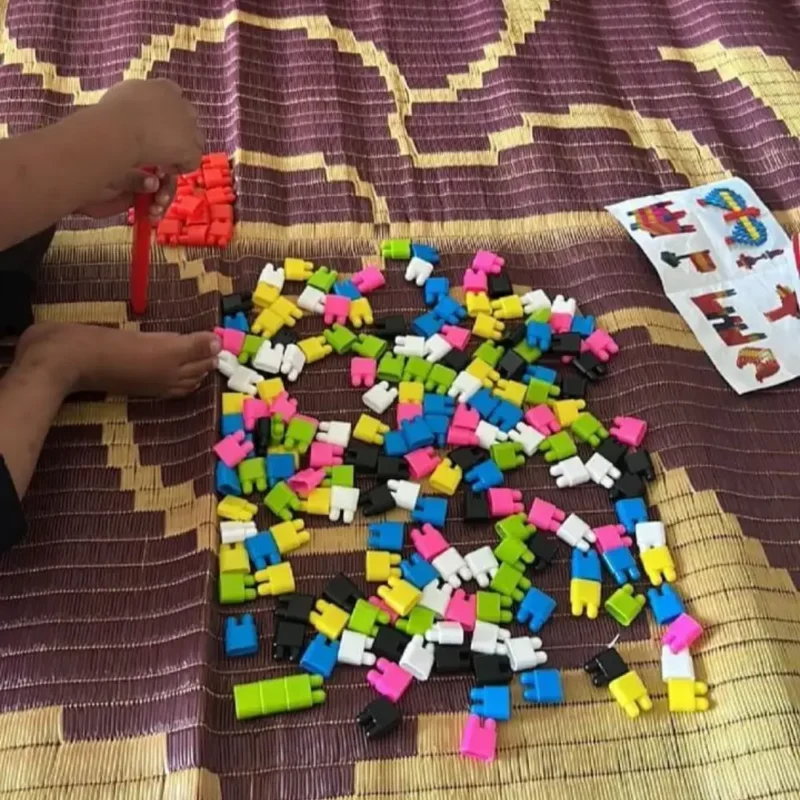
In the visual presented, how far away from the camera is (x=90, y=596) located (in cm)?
80

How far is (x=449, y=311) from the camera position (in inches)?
40.4

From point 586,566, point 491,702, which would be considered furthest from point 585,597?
point 491,702

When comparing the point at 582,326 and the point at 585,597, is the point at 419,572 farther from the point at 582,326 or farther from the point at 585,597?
the point at 582,326

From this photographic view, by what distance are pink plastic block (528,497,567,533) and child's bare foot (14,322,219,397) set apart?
0.35m

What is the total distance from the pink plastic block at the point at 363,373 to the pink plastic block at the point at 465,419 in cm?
10

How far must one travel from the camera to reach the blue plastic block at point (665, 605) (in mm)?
819

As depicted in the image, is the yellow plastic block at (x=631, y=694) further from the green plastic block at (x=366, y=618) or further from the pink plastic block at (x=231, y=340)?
the pink plastic block at (x=231, y=340)

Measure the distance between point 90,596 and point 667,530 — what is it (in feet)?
1.70

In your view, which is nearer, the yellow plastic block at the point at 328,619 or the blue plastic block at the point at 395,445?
the yellow plastic block at the point at 328,619

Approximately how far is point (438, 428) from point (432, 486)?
0.21ft

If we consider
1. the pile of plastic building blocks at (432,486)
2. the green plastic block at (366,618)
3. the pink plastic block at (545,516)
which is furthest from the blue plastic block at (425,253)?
the green plastic block at (366,618)

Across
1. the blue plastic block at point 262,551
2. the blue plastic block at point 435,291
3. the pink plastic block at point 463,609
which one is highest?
the blue plastic block at point 435,291

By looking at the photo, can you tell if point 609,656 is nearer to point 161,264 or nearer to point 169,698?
point 169,698

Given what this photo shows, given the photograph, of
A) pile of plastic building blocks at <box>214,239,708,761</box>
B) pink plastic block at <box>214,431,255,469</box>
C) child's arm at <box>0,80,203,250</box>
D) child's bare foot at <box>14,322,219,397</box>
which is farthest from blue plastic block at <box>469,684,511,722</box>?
child's arm at <box>0,80,203,250</box>
